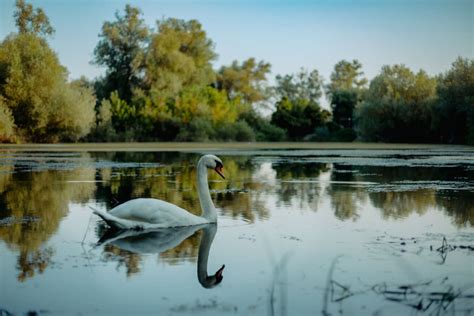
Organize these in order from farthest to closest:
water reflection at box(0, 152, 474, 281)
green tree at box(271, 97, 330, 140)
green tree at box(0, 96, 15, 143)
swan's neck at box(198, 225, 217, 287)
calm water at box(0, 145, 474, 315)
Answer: green tree at box(271, 97, 330, 140), green tree at box(0, 96, 15, 143), water reflection at box(0, 152, 474, 281), swan's neck at box(198, 225, 217, 287), calm water at box(0, 145, 474, 315)

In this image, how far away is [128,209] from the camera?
867 cm

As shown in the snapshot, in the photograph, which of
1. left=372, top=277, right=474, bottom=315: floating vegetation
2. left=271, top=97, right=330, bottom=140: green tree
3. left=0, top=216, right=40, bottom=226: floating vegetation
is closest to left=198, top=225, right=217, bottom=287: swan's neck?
left=372, top=277, right=474, bottom=315: floating vegetation

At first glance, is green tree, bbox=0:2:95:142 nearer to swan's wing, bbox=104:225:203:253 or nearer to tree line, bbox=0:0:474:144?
tree line, bbox=0:0:474:144

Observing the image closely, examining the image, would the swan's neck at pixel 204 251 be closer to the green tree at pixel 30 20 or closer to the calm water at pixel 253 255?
the calm water at pixel 253 255

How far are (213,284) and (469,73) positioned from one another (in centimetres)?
4166

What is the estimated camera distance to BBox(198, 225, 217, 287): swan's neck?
247 inches

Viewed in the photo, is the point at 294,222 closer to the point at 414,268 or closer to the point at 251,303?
the point at 414,268

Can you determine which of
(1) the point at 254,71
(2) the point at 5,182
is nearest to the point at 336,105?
(1) the point at 254,71

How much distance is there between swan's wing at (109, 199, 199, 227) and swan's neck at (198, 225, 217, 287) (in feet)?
1.55

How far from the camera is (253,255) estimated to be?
730 cm

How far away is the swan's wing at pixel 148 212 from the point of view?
8.68 m

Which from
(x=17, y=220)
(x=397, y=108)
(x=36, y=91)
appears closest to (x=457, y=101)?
A: (x=397, y=108)

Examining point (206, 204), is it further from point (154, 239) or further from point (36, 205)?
point (36, 205)

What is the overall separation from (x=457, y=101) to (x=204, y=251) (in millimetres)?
39452
